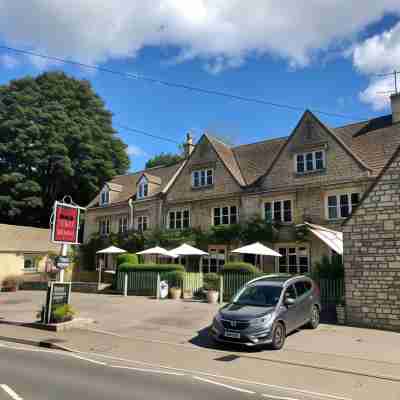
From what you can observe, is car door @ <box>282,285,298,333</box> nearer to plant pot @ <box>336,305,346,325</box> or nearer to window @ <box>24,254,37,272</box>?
plant pot @ <box>336,305,346,325</box>

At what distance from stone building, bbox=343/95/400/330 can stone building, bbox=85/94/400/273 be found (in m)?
3.74

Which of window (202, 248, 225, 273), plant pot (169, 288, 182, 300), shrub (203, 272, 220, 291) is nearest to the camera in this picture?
shrub (203, 272, 220, 291)

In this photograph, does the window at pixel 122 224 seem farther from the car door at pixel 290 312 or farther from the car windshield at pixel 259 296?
the car door at pixel 290 312

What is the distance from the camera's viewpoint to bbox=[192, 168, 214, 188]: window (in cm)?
2851

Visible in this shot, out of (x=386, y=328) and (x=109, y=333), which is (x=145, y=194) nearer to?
(x=109, y=333)

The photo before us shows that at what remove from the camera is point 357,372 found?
8500mm

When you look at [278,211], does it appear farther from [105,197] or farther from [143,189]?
[105,197]

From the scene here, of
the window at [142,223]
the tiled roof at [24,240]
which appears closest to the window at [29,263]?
the tiled roof at [24,240]

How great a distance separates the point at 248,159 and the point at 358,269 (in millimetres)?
16583

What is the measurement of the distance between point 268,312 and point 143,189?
77.3ft

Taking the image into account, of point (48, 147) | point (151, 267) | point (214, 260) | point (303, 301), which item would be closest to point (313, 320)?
point (303, 301)

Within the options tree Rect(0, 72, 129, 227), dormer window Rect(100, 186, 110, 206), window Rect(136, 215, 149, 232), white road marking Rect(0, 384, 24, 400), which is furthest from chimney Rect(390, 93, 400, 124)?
tree Rect(0, 72, 129, 227)

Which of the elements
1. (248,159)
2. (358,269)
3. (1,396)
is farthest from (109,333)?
(248,159)

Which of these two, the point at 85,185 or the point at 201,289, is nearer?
the point at 201,289
